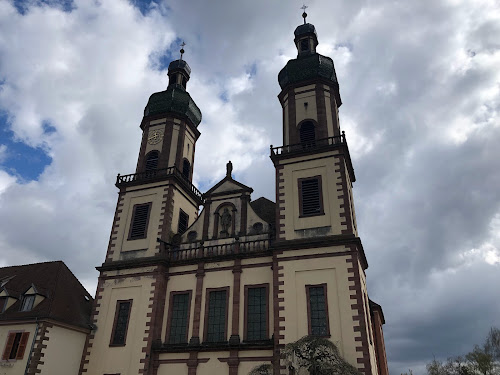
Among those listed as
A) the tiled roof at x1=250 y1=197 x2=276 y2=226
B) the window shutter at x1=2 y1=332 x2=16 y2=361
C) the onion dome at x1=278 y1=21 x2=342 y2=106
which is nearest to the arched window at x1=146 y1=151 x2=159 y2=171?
the tiled roof at x1=250 y1=197 x2=276 y2=226

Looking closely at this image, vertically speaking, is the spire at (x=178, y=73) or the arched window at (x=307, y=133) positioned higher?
the spire at (x=178, y=73)

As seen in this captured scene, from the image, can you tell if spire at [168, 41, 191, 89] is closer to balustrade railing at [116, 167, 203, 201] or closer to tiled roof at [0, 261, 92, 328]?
balustrade railing at [116, 167, 203, 201]

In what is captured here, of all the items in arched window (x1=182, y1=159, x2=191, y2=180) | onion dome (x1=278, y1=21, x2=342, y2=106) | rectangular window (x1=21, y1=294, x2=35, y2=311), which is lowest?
rectangular window (x1=21, y1=294, x2=35, y2=311)

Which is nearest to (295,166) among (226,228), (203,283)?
(226,228)

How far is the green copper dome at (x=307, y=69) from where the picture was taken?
1134 inches

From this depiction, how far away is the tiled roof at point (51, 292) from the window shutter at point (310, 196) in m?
14.4

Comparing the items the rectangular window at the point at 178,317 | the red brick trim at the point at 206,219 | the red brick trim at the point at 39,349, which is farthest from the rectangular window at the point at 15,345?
the red brick trim at the point at 206,219

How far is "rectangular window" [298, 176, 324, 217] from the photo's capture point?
23984 millimetres

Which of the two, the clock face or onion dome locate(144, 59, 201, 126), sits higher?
onion dome locate(144, 59, 201, 126)

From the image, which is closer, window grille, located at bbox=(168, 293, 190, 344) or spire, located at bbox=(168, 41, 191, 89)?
window grille, located at bbox=(168, 293, 190, 344)

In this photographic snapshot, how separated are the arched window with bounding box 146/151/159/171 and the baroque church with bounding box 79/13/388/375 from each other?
77 millimetres

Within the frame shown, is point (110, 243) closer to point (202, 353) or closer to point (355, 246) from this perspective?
→ point (202, 353)

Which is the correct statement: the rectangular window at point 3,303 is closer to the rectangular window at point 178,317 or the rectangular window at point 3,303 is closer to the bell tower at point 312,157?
the rectangular window at point 178,317

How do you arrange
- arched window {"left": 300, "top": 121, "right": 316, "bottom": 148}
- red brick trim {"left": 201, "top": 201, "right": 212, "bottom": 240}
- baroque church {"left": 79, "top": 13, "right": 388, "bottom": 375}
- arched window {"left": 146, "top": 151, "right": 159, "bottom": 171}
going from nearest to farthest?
baroque church {"left": 79, "top": 13, "right": 388, "bottom": 375} < red brick trim {"left": 201, "top": 201, "right": 212, "bottom": 240} < arched window {"left": 300, "top": 121, "right": 316, "bottom": 148} < arched window {"left": 146, "top": 151, "right": 159, "bottom": 171}
